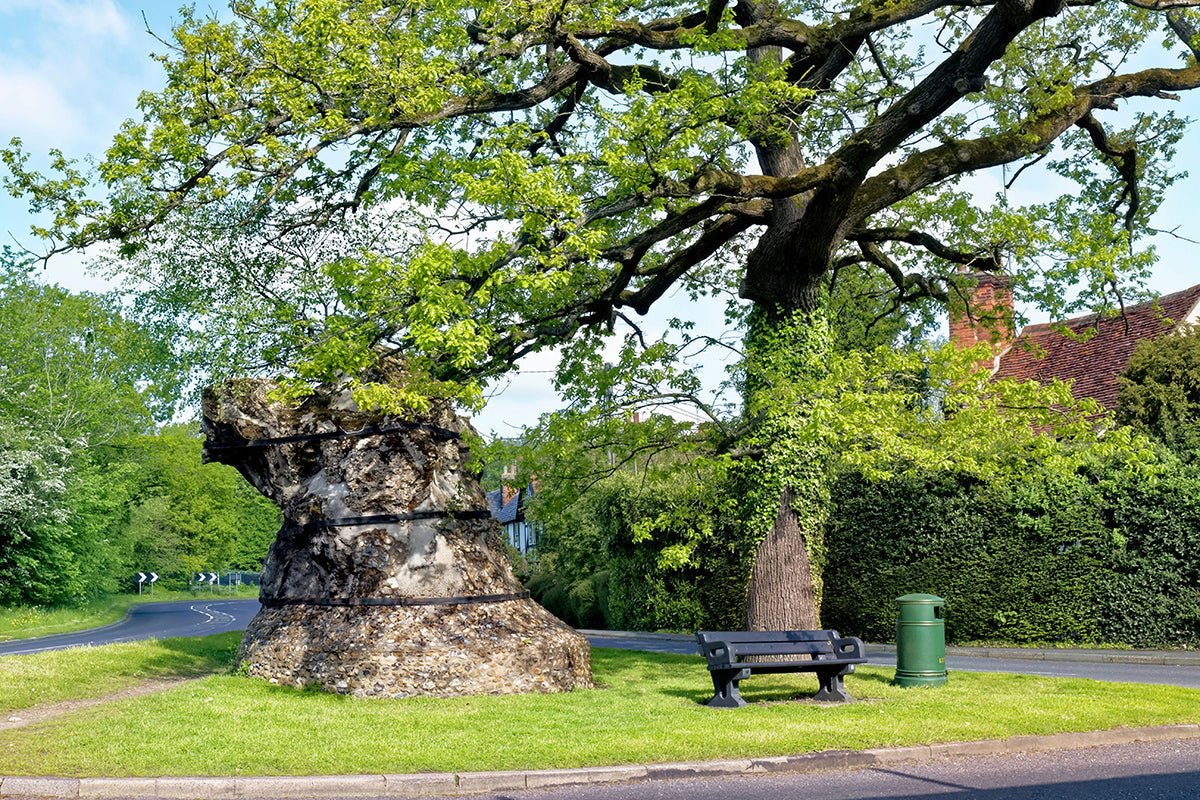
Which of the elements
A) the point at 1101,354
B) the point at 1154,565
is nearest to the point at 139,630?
the point at 1154,565

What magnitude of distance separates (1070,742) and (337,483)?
8959mm

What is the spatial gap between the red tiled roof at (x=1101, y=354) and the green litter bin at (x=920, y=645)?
14616 millimetres

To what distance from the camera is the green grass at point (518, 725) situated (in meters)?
7.91

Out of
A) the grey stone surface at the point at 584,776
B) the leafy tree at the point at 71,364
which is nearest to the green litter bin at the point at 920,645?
the grey stone surface at the point at 584,776

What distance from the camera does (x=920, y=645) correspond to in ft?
40.9

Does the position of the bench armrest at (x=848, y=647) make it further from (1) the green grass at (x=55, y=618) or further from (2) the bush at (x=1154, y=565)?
(1) the green grass at (x=55, y=618)

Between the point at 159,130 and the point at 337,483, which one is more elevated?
the point at 159,130

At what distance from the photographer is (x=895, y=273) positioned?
56.2ft

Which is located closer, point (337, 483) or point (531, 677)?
point (531, 677)

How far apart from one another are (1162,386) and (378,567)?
16.8 m

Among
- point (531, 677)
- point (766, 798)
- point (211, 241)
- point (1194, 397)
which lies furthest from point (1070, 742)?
point (211, 241)

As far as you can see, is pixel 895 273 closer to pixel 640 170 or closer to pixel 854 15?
pixel 854 15

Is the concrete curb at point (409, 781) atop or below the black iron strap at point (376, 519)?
below

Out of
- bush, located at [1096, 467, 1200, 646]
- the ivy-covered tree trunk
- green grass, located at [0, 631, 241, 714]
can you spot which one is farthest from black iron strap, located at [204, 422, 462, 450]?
bush, located at [1096, 467, 1200, 646]
